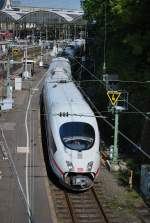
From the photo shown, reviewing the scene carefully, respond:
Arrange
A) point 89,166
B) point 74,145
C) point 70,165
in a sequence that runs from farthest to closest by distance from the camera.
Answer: point 74,145 → point 89,166 → point 70,165

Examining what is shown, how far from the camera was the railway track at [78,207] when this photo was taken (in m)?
24.7

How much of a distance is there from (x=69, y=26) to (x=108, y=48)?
284ft

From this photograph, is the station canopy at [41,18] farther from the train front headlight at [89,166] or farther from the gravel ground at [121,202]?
the train front headlight at [89,166]

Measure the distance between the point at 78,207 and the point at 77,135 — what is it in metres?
4.16

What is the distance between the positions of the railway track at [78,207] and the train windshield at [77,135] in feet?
7.25

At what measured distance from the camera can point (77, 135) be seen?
29.0 meters

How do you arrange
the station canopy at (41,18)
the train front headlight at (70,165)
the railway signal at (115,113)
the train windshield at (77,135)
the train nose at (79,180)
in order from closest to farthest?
the train front headlight at (70,165) → the train nose at (79,180) → the train windshield at (77,135) → the railway signal at (115,113) → the station canopy at (41,18)

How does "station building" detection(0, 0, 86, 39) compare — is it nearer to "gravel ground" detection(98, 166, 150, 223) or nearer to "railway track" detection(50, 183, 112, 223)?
"gravel ground" detection(98, 166, 150, 223)

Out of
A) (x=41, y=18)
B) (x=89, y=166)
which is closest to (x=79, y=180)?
(x=89, y=166)

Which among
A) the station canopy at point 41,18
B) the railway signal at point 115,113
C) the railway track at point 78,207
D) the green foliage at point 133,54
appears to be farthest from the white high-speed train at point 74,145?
the station canopy at point 41,18

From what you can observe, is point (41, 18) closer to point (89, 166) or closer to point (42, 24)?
point (42, 24)

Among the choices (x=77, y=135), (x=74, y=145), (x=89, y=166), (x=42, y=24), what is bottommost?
(x=89, y=166)

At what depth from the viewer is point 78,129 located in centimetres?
2952

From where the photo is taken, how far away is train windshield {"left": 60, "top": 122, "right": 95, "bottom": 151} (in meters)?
28.5
